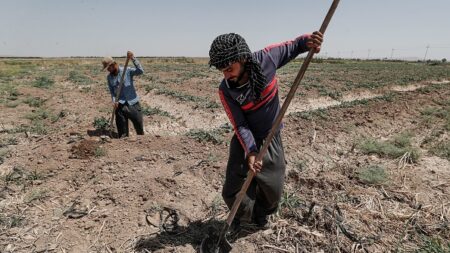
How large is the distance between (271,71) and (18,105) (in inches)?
385

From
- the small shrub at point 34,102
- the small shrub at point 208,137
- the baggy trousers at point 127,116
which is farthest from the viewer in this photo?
the small shrub at point 34,102

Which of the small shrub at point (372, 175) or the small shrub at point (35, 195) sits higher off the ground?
the small shrub at point (372, 175)

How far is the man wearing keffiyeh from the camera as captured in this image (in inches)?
84.4

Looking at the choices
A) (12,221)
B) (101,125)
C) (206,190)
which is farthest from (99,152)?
(101,125)

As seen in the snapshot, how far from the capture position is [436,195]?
139 inches

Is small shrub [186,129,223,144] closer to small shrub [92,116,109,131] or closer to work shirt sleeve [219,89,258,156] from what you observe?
small shrub [92,116,109,131]

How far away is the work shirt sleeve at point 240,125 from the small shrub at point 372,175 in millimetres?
2096

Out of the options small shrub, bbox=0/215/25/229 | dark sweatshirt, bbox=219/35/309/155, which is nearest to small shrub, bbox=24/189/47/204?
small shrub, bbox=0/215/25/229

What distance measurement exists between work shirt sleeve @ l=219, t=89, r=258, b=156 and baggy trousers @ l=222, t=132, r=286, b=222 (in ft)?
0.60

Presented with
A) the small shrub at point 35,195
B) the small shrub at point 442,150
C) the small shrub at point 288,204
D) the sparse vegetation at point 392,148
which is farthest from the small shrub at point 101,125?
the small shrub at point 442,150

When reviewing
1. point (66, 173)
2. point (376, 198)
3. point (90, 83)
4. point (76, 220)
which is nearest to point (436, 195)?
point (376, 198)

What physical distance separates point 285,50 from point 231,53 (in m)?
0.56

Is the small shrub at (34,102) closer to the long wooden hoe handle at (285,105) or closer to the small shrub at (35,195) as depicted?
the small shrub at (35,195)

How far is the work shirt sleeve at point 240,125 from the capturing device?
242cm
